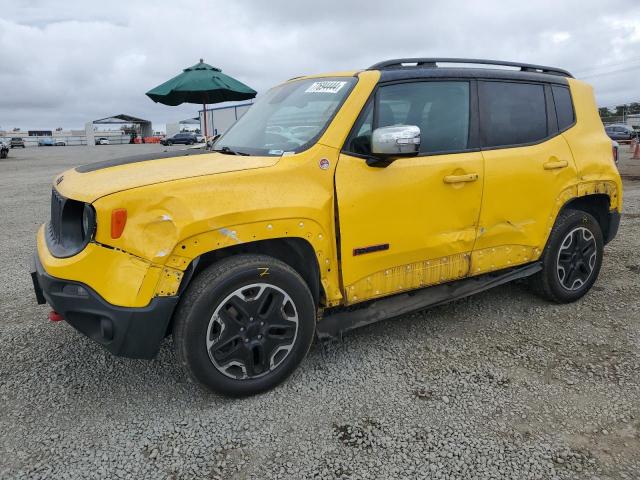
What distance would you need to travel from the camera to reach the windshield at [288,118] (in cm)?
301

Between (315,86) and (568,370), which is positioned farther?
(315,86)

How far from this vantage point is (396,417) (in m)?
2.65

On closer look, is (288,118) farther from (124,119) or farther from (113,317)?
(124,119)

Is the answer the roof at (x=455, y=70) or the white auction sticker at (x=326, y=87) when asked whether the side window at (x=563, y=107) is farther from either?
the white auction sticker at (x=326, y=87)

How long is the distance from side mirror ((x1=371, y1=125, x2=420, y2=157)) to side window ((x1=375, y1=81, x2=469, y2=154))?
1.11 feet

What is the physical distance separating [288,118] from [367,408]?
1.89 metres

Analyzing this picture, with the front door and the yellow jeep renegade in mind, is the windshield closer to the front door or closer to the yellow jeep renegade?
the yellow jeep renegade

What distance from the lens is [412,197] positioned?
306 cm

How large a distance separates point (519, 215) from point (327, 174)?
5.32ft

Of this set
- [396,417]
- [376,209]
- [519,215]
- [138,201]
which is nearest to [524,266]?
[519,215]

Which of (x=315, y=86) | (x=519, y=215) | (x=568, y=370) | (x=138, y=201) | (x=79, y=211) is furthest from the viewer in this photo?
(x=519, y=215)

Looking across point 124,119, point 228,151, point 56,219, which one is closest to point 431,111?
point 228,151

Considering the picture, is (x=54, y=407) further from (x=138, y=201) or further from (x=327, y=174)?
Answer: (x=327, y=174)

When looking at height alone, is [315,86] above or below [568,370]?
above
